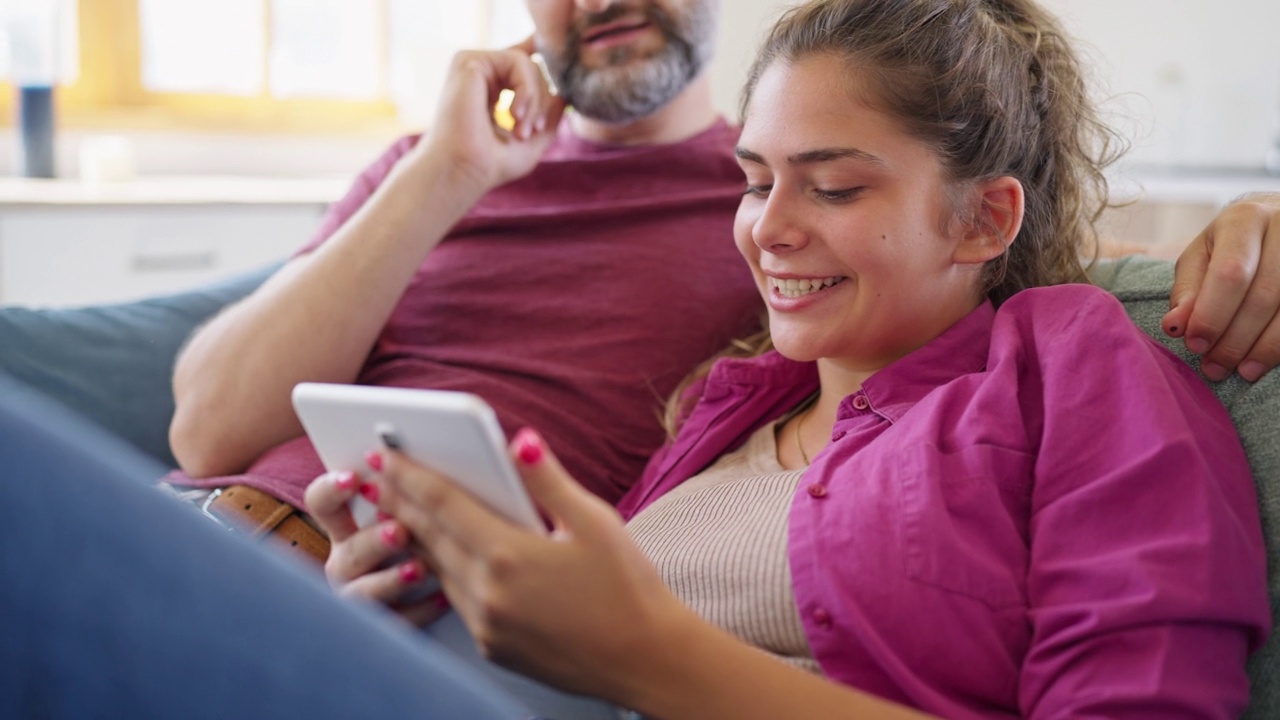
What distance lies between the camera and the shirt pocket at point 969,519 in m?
0.81

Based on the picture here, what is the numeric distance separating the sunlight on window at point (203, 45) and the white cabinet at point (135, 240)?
0.65 m

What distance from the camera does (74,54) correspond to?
3.25 m

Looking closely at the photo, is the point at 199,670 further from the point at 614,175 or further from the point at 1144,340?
the point at 614,175

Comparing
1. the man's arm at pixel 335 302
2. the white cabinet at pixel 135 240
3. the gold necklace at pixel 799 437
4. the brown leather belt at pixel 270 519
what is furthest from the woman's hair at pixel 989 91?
the white cabinet at pixel 135 240

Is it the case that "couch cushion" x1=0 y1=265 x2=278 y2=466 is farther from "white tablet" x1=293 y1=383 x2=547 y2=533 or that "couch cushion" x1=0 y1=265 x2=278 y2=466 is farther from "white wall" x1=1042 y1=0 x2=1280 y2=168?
"white wall" x1=1042 y1=0 x2=1280 y2=168

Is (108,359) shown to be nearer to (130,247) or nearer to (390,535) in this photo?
(390,535)

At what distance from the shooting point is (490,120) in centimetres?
157

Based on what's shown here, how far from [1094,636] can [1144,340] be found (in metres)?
0.26

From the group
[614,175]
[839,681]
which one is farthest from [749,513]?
[614,175]

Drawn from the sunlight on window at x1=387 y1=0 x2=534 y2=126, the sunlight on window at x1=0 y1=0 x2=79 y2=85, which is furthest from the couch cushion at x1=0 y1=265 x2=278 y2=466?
the sunlight on window at x1=387 y1=0 x2=534 y2=126

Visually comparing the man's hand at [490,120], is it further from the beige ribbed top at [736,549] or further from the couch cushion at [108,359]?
the beige ribbed top at [736,549]

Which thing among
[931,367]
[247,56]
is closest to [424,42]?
[247,56]

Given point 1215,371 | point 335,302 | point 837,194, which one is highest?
point 837,194

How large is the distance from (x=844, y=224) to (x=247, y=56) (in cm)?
303
